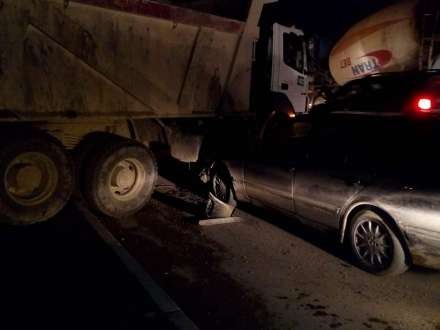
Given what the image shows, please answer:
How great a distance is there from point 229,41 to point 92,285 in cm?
427

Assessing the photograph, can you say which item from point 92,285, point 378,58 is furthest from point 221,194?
point 378,58

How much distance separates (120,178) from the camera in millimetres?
5738

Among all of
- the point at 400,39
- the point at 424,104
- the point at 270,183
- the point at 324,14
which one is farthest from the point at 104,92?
the point at 324,14

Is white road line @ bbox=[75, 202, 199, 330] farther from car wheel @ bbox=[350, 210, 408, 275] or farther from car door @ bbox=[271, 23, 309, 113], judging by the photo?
car door @ bbox=[271, 23, 309, 113]

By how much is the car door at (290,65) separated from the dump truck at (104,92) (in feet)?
6.41

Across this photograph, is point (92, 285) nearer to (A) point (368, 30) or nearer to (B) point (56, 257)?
(B) point (56, 257)

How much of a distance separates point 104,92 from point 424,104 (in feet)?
14.3

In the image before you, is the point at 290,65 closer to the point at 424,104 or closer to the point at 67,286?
the point at 424,104

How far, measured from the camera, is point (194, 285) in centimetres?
394

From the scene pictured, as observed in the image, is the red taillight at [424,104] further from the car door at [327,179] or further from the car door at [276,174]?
the car door at [276,174]

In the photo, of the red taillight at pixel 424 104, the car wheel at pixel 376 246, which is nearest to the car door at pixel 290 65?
the red taillight at pixel 424 104

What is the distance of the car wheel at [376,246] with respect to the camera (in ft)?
13.0

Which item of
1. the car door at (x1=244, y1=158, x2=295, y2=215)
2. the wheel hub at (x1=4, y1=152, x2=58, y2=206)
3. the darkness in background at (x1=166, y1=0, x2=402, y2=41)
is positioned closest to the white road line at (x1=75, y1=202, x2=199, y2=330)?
the wheel hub at (x1=4, y1=152, x2=58, y2=206)

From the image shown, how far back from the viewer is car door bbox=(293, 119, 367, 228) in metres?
4.32
